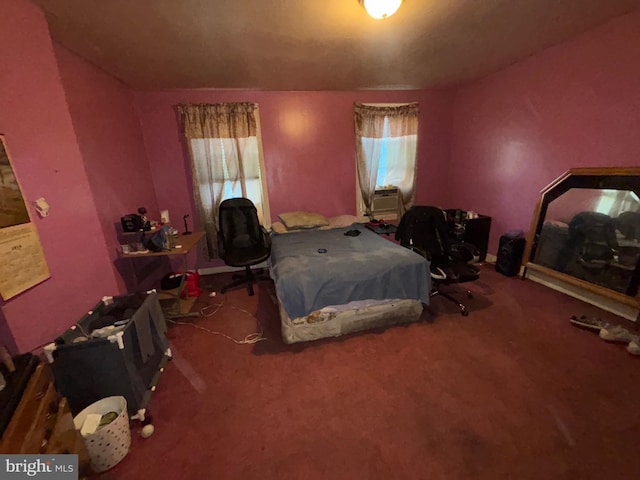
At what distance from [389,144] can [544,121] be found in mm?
1966

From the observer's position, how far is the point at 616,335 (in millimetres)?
2357

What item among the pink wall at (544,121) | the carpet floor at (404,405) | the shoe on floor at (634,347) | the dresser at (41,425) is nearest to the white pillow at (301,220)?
the carpet floor at (404,405)

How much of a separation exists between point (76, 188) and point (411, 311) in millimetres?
3033

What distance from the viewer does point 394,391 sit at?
6.55 ft

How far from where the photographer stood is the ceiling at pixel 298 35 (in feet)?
6.28

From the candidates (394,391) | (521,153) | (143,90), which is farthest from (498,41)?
(143,90)

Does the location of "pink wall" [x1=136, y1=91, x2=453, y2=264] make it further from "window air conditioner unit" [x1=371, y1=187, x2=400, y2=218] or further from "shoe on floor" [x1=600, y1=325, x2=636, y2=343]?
"shoe on floor" [x1=600, y1=325, x2=636, y2=343]

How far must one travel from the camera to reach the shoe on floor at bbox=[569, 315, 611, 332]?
8.23ft

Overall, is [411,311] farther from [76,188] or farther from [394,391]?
[76,188]

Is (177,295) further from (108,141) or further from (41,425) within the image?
(41,425)

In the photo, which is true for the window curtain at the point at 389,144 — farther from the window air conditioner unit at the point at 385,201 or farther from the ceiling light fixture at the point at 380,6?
the ceiling light fixture at the point at 380,6

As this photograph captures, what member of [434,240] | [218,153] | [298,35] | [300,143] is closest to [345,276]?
[434,240]

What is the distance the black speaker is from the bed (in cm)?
177

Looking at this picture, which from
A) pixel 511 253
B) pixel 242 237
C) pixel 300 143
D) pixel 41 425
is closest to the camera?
pixel 41 425
